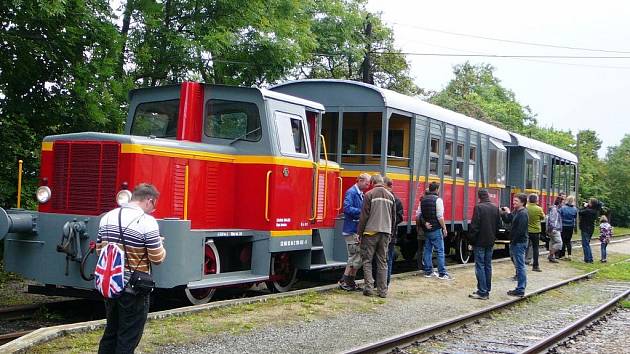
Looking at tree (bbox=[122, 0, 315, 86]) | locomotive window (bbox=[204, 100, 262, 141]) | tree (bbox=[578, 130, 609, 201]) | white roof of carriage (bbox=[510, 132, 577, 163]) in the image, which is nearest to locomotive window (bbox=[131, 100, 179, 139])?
locomotive window (bbox=[204, 100, 262, 141])

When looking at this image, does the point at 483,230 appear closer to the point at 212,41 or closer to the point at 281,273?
the point at 281,273

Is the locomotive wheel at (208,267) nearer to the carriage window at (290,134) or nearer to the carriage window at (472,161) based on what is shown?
the carriage window at (290,134)

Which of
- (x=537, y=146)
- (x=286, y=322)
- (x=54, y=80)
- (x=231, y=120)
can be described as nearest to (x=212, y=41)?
(x=54, y=80)

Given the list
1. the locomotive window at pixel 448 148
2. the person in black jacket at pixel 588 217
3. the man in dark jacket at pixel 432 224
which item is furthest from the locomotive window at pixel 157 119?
→ the person in black jacket at pixel 588 217

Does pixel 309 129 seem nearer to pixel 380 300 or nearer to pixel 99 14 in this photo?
pixel 380 300

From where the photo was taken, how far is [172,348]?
6.68 meters

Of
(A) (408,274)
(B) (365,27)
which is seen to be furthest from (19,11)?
(B) (365,27)

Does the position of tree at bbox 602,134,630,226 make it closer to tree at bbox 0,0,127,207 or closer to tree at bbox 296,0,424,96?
tree at bbox 296,0,424,96

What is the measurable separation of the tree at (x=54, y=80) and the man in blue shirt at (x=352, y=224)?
5.25 m

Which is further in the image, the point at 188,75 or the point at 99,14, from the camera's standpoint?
the point at 188,75

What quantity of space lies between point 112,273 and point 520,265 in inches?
331

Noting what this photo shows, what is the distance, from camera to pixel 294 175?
10.1m

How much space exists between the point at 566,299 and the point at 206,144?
7133 millimetres

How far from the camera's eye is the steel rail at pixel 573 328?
7653mm
